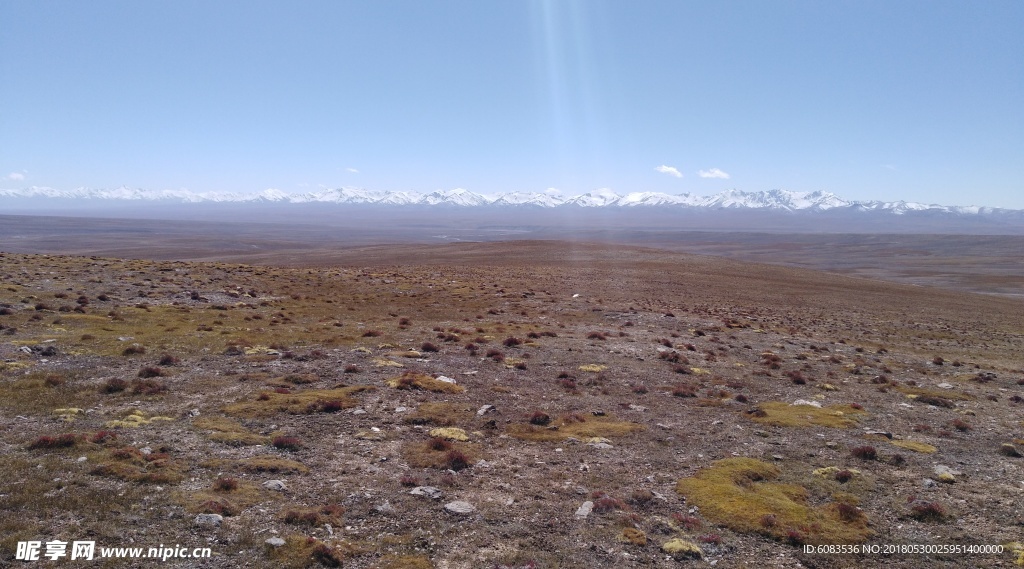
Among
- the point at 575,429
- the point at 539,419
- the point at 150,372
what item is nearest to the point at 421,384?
the point at 539,419

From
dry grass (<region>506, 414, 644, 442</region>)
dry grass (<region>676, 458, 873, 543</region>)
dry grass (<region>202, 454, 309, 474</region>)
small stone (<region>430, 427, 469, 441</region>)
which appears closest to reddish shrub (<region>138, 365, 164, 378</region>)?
dry grass (<region>202, 454, 309, 474</region>)

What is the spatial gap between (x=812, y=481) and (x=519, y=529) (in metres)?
6.99

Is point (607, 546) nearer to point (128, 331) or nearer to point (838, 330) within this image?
point (128, 331)

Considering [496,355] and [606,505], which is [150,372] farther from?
[606,505]

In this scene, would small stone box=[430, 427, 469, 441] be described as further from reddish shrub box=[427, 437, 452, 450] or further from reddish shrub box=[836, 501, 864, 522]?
reddish shrub box=[836, 501, 864, 522]

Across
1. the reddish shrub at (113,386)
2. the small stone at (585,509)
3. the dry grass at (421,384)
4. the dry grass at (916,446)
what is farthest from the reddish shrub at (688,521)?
the reddish shrub at (113,386)

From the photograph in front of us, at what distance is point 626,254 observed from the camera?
90.6 m

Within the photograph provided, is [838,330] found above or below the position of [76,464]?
below

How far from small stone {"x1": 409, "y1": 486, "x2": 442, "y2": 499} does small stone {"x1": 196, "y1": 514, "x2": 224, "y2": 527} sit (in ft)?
10.7

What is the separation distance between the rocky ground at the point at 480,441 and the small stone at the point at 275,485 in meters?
0.08

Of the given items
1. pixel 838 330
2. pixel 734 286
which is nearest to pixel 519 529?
pixel 838 330

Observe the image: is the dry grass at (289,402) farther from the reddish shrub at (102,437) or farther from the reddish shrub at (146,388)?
the reddish shrub at (102,437)

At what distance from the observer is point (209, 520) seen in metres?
8.59

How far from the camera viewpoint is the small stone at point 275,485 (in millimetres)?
10023
